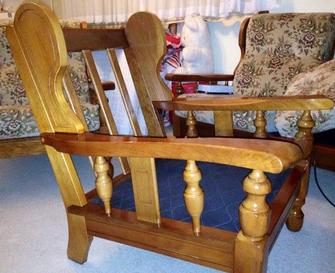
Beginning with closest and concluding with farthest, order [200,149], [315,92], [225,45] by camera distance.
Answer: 1. [200,149]
2. [315,92]
3. [225,45]

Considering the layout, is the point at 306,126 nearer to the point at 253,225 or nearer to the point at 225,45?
the point at 253,225

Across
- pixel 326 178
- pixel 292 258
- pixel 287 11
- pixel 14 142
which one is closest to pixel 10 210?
pixel 14 142

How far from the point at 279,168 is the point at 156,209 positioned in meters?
0.36

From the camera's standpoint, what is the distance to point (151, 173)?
771 mm

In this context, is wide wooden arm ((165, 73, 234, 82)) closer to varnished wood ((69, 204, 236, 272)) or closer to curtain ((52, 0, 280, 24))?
curtain ((52, 0, 280, 24))

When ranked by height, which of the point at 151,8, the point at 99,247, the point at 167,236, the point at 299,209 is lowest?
the point at 99,247

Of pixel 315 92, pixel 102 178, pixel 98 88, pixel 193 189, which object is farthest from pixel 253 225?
pixel 315 92

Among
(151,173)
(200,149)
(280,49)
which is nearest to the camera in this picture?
(200,149)

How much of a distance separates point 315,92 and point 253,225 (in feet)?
2.84

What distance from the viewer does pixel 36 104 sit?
89 cm

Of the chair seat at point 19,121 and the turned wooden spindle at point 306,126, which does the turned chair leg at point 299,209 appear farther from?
the chair seat at point 19,121

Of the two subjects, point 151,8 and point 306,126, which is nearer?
point 306,126

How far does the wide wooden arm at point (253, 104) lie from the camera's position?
100cm

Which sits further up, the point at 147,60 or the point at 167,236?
the point at 147,60
